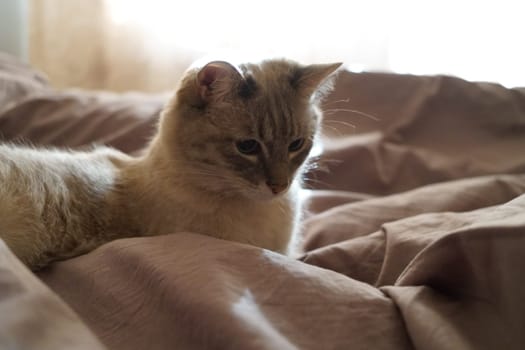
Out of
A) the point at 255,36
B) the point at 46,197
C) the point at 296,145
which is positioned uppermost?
the point at 255,36

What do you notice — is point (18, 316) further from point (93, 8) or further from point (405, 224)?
point (93, 8)

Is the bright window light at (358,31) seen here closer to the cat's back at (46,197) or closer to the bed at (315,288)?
the bed at (315,288)

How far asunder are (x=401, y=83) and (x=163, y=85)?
1383mm

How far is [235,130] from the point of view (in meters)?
1.14

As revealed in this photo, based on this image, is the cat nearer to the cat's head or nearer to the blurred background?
the cat's head

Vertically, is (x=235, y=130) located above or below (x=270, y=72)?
below

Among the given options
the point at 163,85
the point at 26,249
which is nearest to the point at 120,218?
the point at 26,249

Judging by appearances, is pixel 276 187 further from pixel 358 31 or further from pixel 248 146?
pixel 358 31

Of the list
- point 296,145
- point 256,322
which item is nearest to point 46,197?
point 296,145

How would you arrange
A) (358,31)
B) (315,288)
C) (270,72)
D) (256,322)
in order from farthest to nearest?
(358,31) < (270,72) < (315,288) < (256,322)

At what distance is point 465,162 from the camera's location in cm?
161

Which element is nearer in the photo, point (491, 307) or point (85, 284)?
point (491, 307)

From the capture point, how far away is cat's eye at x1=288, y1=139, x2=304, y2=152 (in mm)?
1221

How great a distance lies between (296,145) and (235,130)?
17 centimetres
